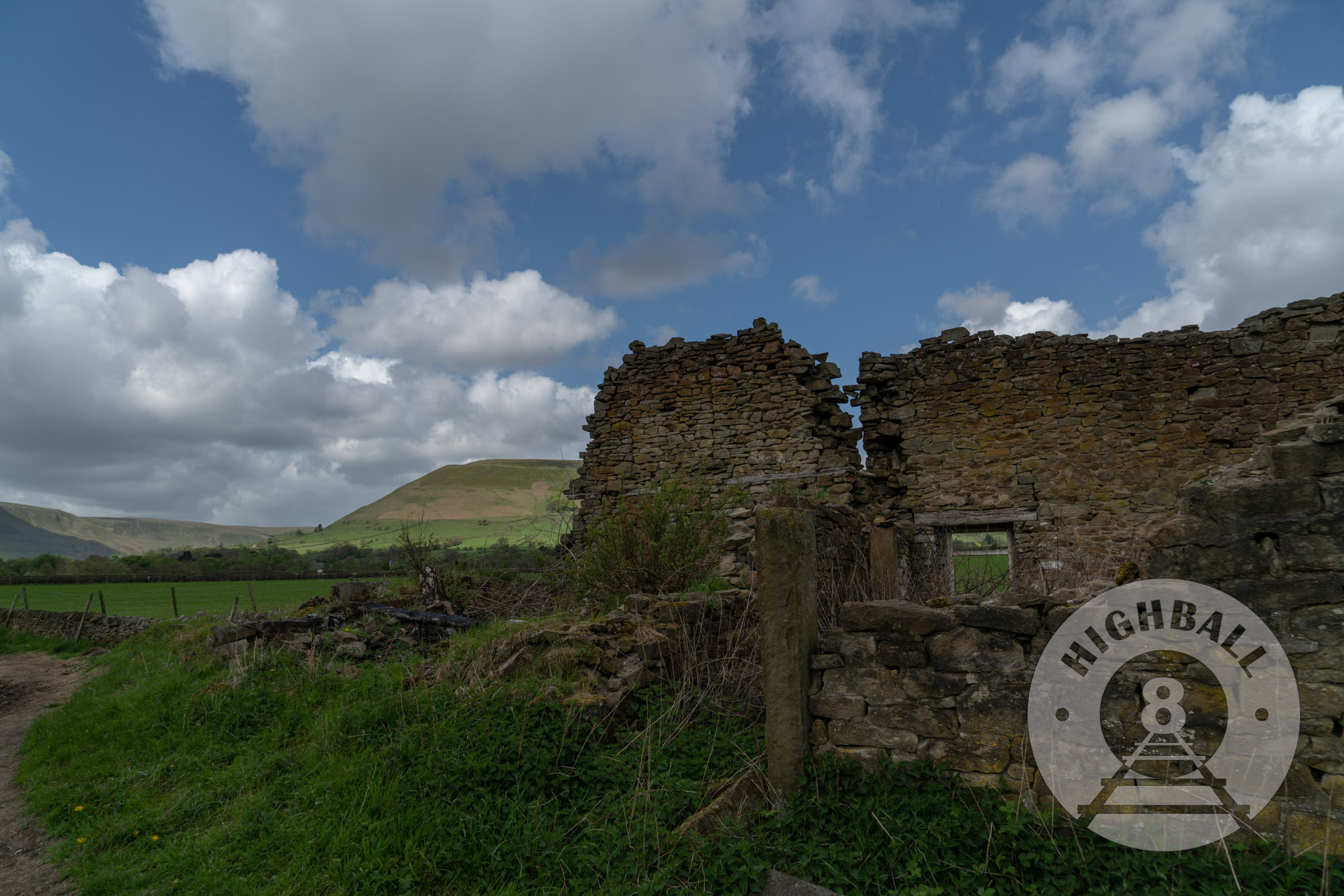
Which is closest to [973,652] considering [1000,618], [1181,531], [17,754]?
[1000,618]

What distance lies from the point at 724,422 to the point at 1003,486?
→ 465 centimetres

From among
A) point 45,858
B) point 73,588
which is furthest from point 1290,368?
point 73,588

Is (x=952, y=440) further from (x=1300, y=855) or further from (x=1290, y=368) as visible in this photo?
(x=1300, y=855)

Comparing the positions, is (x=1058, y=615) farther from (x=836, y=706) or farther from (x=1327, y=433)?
(x=1327, y=433)

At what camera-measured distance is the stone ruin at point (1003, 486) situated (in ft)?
9.65

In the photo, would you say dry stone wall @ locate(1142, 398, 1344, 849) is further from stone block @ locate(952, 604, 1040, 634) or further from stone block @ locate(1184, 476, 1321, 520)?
stone block @ locate(952, 604, 1040, 634)

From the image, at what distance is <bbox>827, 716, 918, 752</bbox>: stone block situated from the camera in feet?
11.4

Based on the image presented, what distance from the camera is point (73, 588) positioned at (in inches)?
1047

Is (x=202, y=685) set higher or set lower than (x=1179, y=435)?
lower

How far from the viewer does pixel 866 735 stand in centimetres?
358

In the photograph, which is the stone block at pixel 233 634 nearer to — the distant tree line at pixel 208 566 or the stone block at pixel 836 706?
the stone block at pixel 836 706

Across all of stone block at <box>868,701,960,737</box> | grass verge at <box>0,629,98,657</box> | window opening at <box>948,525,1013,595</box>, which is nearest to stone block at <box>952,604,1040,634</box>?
stone block at <box>868,701,960,737</box>

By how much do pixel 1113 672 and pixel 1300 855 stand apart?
37.0 inches

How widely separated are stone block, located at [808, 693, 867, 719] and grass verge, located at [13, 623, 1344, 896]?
28 centimetres
